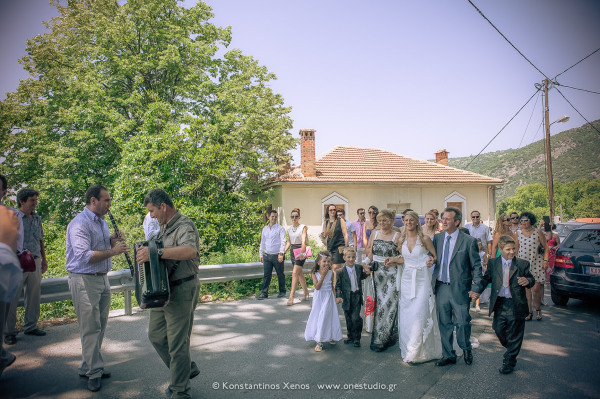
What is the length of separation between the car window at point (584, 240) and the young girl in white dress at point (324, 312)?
18.4 feet

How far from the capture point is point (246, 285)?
9.99 m

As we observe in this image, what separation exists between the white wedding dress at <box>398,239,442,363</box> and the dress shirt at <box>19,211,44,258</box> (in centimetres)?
582

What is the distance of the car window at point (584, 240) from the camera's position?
7652 millimetres

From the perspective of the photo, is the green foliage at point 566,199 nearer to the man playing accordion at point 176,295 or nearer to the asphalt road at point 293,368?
the asphalt road at point 293,368

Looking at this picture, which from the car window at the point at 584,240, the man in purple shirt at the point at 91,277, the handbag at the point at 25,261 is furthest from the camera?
the car window at the point at 584,240

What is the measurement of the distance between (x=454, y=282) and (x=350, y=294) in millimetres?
1549

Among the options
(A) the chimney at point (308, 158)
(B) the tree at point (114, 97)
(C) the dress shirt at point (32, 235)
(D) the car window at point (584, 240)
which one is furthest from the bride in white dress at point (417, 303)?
(A) the chimney at point (308, 158)

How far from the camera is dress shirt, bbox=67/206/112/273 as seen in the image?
4383 millimetres

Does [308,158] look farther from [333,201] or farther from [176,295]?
[176,295]

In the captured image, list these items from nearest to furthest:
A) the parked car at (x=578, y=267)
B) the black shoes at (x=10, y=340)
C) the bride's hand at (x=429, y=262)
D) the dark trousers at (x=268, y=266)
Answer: the bride's hand at (x=429, y=262) → the black shoes at (x=10, y=340) → the parked car at (x=578, y=267) → the dark trousers at (x=268, y=266)

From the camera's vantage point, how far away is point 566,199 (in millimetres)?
79812

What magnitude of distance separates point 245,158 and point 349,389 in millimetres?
16812

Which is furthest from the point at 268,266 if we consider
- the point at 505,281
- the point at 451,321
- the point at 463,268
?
the point at 505,281

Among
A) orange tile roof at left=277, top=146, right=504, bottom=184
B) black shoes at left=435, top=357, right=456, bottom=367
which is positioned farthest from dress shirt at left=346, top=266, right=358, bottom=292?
orange tile roof at left=277, top=146, right=504, bottom=184
